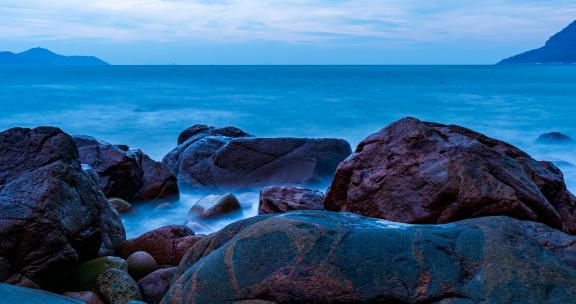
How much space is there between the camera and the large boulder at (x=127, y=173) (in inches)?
356

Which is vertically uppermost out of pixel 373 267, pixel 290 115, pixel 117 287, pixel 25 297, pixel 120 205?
pixel 373 267

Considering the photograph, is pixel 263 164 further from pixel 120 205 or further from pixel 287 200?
pixel 287 200

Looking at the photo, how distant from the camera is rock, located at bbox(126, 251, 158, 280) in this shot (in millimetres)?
5680

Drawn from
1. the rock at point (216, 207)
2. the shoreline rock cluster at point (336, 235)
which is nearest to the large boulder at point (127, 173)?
the shoreline rock cluster at point (336, 235)

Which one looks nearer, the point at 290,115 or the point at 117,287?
the point at 117,287

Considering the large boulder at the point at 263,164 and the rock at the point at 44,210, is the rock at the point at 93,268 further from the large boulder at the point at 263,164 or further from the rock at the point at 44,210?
the large boulder at the point at 263,164

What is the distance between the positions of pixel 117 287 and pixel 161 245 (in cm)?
133

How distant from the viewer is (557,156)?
1494cm

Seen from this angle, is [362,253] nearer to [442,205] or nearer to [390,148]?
[442,205]

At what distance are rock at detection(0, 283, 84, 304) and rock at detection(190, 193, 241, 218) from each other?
14.0 ft

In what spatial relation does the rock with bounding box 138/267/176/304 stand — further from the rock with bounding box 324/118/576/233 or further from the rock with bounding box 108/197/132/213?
the rock with bounding box 108/197/132/213

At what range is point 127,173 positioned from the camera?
9.09 meters

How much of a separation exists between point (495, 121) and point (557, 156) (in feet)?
27.5

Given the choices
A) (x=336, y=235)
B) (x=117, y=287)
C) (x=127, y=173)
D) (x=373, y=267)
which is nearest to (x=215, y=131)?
(x=127, y=173)
